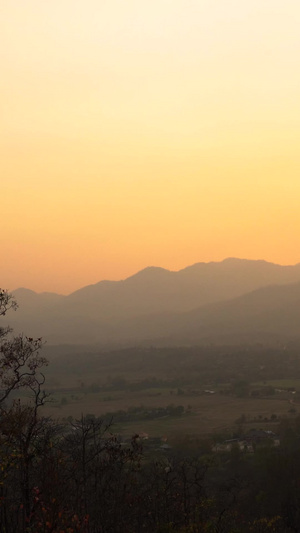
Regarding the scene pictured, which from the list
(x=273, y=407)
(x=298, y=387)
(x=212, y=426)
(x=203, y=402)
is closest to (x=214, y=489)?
A: (x=212, y=426)

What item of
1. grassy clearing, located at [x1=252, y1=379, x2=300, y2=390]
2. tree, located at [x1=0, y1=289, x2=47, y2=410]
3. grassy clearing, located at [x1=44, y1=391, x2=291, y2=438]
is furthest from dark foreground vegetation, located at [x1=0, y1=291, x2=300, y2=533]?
grassy clearing, located at [x1=252, y1=379, x2=300, y2=390]

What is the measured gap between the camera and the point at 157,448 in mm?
88438

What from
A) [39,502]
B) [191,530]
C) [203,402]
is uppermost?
[39,502]

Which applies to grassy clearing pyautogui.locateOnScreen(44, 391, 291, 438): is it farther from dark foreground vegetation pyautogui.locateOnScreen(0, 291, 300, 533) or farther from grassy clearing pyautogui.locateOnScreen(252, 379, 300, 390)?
dark foreground vegetation pyautogui.locateOnScreen(0, 291, 300, 533)

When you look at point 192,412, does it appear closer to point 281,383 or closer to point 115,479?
point 281,383

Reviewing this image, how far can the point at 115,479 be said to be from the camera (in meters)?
28.4

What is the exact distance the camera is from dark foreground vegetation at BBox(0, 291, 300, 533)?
21.2 m

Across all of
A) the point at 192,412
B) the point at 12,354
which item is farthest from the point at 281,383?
the point at 12,354

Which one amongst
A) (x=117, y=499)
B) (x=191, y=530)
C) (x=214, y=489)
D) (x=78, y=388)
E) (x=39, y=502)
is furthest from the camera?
(x=78, y=388)

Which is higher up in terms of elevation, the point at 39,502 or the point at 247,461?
the point at 39,502

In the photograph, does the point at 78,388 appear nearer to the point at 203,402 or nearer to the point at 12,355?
the point at 203,402

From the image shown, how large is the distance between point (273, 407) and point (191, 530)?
395ft

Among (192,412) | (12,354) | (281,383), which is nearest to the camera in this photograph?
(12,354)

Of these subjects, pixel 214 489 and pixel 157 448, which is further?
pixel 157 448
